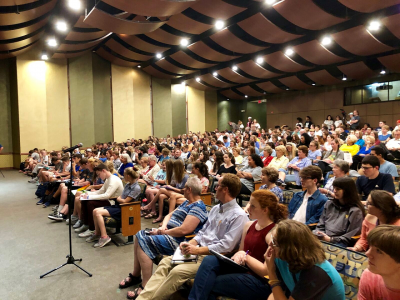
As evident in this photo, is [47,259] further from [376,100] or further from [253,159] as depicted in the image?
[376,100]

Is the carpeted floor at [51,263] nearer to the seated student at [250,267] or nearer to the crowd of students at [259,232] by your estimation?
the crowd of students at [259,232]

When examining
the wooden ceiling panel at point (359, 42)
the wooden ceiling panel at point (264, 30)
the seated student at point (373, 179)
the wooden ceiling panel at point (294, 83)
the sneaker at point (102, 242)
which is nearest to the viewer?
the seated student at point (373, 179)

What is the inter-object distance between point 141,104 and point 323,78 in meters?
9.37

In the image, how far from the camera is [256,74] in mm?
14273

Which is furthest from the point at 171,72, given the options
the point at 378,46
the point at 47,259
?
the point at 47,259

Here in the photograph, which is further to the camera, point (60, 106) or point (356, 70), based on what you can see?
point (60, 106)

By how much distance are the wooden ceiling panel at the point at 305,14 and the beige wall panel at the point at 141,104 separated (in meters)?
9.43

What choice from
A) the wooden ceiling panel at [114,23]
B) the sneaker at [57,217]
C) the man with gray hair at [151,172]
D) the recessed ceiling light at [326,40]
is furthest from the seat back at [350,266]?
the recessed ceiling light at [326,40]

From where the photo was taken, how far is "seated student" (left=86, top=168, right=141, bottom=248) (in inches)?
158

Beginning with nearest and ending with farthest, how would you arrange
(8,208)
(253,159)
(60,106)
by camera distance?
(253,159)
(8,208)
(60,106)

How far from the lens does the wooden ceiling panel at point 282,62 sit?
12.1 meters

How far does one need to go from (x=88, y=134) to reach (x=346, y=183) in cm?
1402

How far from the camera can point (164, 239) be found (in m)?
2.84

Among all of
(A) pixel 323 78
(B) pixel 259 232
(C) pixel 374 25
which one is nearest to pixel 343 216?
(B) pixel 259 232
